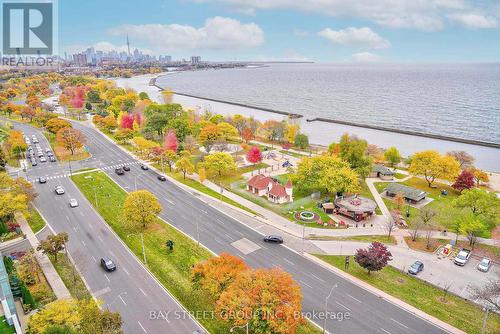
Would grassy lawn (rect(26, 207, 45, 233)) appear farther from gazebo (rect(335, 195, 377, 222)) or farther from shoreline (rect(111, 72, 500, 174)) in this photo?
shoreline (rect(111, 72, 500, 174))

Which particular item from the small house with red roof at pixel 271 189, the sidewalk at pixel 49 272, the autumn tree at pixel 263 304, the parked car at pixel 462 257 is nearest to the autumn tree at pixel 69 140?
the sidewalk at pixel 49 272

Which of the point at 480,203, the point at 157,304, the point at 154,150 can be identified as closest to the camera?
the point at 157,304

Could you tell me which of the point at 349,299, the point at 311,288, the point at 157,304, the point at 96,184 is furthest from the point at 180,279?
the point at 96,184

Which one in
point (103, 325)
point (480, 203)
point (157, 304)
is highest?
point (480, 203)

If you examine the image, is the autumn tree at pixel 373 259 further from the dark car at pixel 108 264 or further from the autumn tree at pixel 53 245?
the autumn tree at pixel 53 245

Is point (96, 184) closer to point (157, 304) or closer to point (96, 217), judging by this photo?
point (96, 217)

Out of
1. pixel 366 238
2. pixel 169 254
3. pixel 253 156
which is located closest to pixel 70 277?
pixel 169 254
